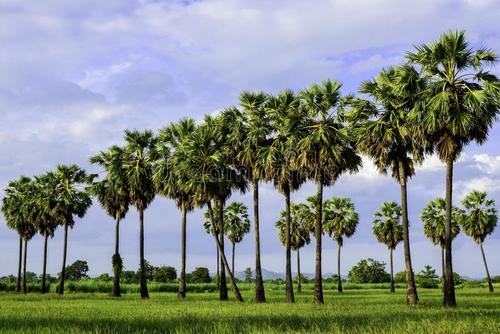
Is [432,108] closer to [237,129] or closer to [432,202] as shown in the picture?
[237,129]

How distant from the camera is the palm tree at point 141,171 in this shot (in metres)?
58.5

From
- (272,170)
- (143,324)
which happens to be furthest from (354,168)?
(143,324)

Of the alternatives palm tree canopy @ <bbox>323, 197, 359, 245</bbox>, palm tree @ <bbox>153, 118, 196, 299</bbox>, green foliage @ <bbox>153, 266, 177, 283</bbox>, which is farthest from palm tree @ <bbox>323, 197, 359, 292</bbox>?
green foliage @ <bbox>153, 266, 177, 283</bbox>

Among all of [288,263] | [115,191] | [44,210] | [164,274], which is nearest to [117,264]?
[115,191]

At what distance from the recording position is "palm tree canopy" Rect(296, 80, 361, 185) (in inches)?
1684

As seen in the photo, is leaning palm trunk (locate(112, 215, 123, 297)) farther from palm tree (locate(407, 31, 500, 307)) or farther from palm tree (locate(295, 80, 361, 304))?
palm tree (locate(407, 31, 500, 307))

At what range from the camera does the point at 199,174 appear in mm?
49875

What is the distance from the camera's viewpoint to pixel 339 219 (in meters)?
84.0

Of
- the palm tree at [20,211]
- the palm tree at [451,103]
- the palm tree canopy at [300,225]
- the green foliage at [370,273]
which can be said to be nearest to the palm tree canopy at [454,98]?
the palm tree at [451,103]

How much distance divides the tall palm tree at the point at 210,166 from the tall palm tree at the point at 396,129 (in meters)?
13.7

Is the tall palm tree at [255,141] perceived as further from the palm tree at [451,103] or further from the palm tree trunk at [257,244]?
the palm tree at [451,103]

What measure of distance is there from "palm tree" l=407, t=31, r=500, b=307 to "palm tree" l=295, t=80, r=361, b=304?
8.17 m

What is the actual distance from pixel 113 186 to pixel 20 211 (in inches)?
1014

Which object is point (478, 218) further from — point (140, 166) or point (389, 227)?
point (140, 166)
